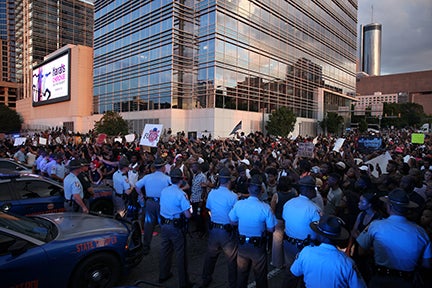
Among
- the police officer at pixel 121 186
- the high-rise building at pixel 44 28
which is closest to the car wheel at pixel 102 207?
the police officer at pixel 121 186

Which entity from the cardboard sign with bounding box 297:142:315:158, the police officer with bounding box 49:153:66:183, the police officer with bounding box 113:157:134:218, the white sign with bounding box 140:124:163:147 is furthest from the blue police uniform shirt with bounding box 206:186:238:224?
the white sign with bounding box 140:124:163:147

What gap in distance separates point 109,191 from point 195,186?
2.36 metres

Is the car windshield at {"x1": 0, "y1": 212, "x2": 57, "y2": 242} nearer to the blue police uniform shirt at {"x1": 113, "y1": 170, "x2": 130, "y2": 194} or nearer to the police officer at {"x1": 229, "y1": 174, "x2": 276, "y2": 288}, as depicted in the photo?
the blue police uniform shirt at {"x1": 113, "y1": 170, "x2": 130, "y2": 194}

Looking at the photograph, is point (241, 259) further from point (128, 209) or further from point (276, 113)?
point (276, 113)

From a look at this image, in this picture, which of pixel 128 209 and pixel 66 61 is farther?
pixel 66 61

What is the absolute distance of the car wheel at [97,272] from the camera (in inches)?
143

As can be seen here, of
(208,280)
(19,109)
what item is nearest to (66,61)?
(19,109)

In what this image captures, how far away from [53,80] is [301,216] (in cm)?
6248

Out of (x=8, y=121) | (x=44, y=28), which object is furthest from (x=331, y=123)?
(x=44, y=28)

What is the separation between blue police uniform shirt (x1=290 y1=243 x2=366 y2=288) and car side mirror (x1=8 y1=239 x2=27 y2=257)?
304cm

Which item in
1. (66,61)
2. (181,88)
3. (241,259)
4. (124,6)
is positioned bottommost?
(241,259)

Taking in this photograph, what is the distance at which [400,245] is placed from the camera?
2.60 metres

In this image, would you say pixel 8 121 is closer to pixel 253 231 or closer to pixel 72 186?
pixel 72 186

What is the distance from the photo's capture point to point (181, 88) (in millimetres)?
32688
